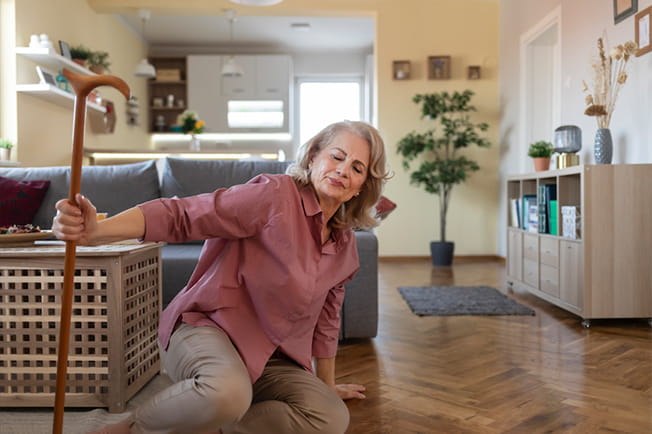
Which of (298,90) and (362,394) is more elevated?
(298,90)

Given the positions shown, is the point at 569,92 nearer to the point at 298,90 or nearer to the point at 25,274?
the point at 25,274

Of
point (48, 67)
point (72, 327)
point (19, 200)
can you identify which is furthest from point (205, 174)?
point (48, 67)

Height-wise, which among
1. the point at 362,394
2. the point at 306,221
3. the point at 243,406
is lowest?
the point at 362,394

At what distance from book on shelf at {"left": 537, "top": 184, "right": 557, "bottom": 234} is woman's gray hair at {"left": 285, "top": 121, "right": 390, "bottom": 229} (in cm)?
263

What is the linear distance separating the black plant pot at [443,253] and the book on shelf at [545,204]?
90.1 inches

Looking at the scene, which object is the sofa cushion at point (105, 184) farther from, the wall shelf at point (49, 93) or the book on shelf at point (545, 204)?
the book on shelf at point (545, 204)

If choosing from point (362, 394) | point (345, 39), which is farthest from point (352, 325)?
point (345, 39)

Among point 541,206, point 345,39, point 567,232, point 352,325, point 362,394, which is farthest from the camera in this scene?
point 345,39

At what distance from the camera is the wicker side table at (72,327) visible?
1.85 m

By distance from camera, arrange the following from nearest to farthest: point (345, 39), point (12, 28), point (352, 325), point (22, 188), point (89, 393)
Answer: point (89, 393) < point (352, 325) < point (22, 188) < point (12, 28) < point (345, 39)

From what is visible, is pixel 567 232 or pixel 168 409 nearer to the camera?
pixel 168 409

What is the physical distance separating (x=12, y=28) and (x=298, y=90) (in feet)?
15.8

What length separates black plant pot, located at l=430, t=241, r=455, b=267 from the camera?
6215mm

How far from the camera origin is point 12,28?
15.4 feet
